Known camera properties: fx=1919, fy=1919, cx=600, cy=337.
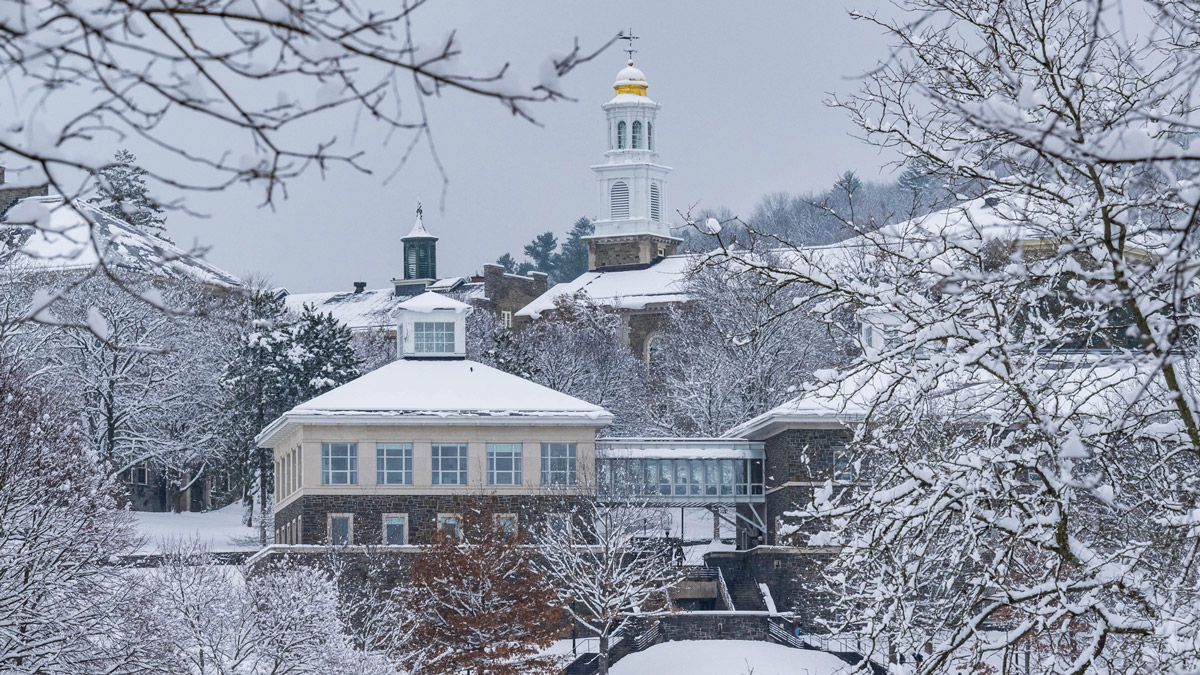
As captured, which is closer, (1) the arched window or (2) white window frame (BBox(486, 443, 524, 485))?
(2) white window frame (BBox(486, 443, 524, 485))

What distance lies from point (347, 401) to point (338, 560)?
7.01m

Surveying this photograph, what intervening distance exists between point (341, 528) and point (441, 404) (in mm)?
4662

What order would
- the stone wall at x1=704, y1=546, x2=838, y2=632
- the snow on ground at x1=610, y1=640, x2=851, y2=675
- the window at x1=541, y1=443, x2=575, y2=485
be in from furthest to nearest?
the window at x1=541, y1=443, x2=575, y2=485, the stone wall at x1=704, y1=546, x2=838, y2=632, the snow on ground at x1=610, y1=640, x2=851, y2=675

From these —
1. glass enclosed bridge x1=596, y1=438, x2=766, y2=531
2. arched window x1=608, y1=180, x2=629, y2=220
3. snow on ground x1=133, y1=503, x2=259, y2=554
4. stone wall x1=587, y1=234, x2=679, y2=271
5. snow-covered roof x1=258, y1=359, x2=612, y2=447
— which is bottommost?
snow on ground x1=133, y1=503, x2=259, y2=554

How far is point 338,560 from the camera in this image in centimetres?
4909

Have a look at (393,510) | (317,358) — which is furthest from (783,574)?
(317,358)

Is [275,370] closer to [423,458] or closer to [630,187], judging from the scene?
[423,458]

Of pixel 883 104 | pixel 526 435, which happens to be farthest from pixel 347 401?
pixel 883 104

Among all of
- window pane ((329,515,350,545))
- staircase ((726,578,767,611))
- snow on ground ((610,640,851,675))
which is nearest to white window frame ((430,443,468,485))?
window pane ((329,515,350,545))

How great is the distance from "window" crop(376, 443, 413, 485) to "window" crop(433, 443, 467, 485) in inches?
28.9

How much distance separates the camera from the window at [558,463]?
54.4 metres

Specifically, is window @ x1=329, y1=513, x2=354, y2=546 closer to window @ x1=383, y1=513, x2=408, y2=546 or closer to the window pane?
the window pane

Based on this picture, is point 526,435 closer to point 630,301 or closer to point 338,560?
point 338,560

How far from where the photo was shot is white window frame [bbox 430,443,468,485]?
177ft
